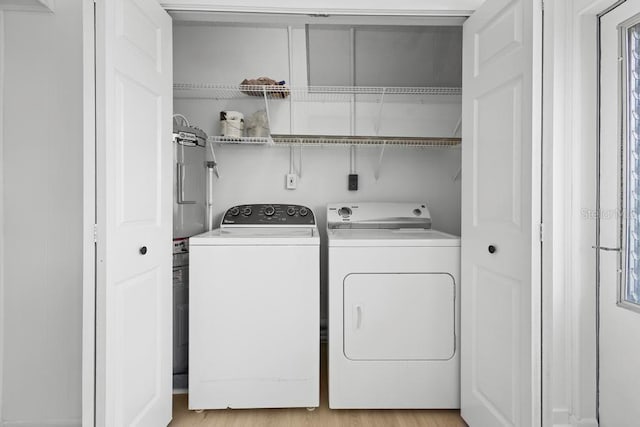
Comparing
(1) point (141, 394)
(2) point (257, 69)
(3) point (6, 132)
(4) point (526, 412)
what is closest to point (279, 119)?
(2) point (257, 69)

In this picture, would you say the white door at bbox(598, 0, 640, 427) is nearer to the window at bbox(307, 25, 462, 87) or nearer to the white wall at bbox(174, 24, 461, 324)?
the window at bbox(307, 25, 462, 87)

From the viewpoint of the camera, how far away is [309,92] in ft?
8.27

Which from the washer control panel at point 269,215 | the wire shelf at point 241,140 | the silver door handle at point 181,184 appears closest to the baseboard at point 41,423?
the silver door handle at point 181,184

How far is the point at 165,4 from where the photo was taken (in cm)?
163

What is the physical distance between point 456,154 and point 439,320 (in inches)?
51.4

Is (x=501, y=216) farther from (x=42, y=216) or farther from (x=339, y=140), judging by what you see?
(x=42, y=216)

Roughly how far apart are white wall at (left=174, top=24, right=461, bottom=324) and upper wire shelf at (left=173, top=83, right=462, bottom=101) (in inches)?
1.9

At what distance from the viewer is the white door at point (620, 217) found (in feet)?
4.47

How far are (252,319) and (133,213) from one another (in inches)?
29.5

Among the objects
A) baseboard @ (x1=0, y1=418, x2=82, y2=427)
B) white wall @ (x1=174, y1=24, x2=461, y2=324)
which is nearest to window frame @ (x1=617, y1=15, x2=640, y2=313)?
white wall @ (x1=174, y1=24, x2=461, y2=324)

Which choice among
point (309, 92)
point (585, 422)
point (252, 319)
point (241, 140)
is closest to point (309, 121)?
point (309, 92)

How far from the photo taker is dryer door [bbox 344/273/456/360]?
1.78 metres

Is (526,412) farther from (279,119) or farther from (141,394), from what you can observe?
(279,119)

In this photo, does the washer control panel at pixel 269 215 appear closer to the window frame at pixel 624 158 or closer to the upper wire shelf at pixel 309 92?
the upper wire shelf at pixel 309 92
